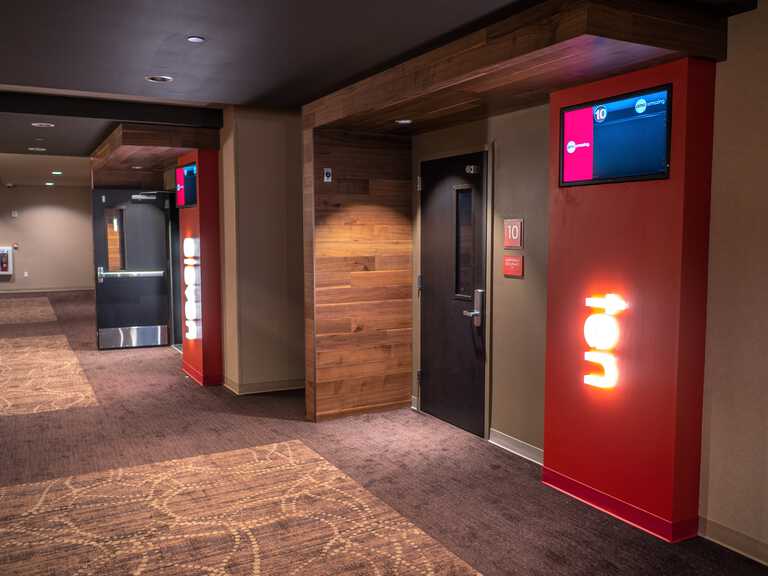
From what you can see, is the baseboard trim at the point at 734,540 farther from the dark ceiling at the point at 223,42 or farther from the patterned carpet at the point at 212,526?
the dark ceiling at the point at 223,42

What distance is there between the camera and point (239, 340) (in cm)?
629

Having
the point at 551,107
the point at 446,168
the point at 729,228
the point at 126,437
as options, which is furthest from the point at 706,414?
the point at 126,437

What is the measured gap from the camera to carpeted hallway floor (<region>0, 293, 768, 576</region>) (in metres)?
3.16

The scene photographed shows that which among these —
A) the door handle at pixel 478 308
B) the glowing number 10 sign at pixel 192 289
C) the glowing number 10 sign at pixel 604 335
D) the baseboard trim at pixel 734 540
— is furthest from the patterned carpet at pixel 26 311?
the baseboard trim at pixel 734 540

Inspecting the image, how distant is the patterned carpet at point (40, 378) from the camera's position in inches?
233

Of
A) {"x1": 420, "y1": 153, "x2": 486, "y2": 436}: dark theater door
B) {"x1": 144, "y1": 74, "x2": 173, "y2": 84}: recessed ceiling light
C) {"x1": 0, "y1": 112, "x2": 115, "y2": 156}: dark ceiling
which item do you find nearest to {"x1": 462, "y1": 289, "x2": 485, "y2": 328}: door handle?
{"x1": 420, "y1": 153, "x2": 486, "y2": 436}: dark theater door

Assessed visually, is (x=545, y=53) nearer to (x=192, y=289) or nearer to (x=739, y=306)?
(x=739, y=306)

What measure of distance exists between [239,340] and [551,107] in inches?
145

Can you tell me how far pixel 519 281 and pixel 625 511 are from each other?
1598 millimetres

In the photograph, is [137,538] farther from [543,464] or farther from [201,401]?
[201,401]

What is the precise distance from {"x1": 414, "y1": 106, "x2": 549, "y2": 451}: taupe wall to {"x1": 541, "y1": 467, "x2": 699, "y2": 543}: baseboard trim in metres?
0.48

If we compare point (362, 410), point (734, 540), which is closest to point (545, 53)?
point (734, 540)

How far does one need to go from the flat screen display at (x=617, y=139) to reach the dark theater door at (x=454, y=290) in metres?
1.12

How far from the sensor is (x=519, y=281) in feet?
14.8
